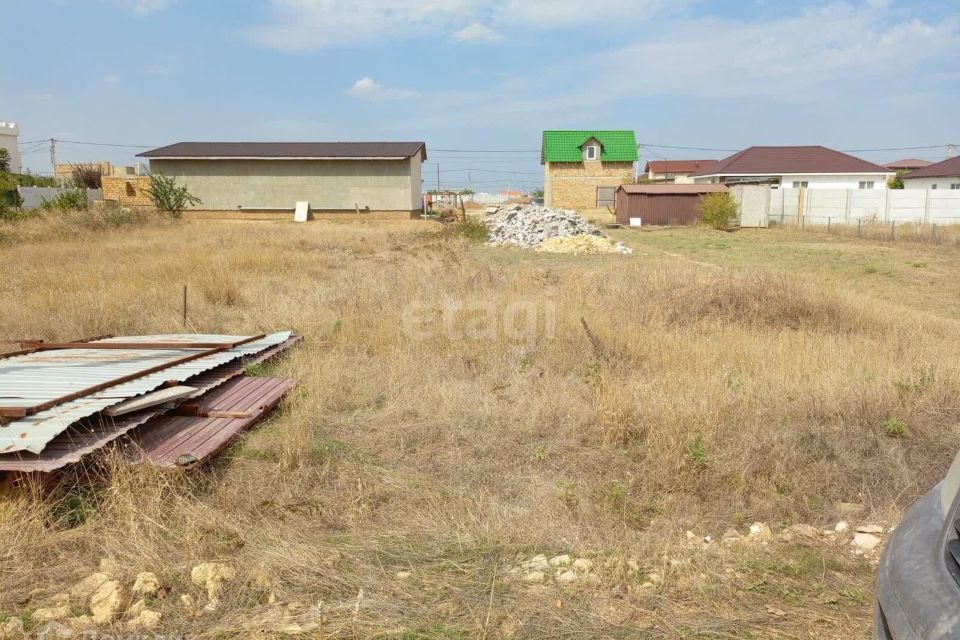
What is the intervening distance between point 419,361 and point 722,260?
41.4 feet

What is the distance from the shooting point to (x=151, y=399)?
14.8 feet

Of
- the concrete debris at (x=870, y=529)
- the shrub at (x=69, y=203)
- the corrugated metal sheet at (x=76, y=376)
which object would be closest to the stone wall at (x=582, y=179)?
the shrub at (x=69, y=203)

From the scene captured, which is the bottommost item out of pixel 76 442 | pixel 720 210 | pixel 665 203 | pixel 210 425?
pixel 210 425

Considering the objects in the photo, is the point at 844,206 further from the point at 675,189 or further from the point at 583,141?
the point at 583,141

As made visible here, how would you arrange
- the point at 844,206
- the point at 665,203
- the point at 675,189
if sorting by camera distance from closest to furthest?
the point at 844,206 < the point at 675,189 < the point at 665,203

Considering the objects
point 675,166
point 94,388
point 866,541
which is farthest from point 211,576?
point 675,166

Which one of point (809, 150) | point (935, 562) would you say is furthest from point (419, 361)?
point (809, 150)

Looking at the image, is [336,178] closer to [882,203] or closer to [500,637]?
[882,203]

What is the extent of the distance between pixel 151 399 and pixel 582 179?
134 feet

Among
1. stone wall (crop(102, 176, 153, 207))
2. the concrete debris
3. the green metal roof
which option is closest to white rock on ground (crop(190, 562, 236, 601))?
the concrete debris

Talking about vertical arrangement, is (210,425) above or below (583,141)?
below

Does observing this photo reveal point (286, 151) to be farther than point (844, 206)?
Yes

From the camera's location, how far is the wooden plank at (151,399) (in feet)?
14.0

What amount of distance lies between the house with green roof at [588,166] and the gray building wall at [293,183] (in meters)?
14.3
